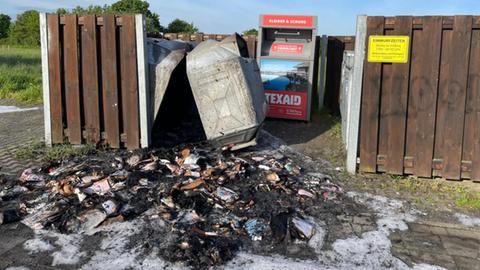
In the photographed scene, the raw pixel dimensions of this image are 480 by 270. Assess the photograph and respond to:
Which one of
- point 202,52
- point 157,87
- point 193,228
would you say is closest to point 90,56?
point 157,87

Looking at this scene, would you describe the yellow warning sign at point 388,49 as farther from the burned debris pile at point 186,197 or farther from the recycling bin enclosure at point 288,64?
the recycling bin enclosure at point 288,64

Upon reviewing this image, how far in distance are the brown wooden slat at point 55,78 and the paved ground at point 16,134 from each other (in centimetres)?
71

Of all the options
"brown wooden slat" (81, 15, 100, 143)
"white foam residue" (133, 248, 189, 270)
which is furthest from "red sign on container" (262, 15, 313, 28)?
"white foam residue" (133, 248, 189, 270)

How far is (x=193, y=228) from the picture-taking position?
4.04 m

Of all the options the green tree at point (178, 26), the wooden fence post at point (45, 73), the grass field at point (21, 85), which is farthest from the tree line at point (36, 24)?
the wooden fence post at point (45, 73)

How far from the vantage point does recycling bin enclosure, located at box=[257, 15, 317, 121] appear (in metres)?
8.86

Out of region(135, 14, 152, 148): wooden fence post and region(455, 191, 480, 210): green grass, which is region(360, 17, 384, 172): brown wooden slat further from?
region(135, 14, 152, 148): wooden fence post

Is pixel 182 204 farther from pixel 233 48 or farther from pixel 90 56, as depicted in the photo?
pixel 90 56

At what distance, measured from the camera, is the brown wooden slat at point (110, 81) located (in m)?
6.36

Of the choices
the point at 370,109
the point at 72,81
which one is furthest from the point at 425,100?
the point at 72,81

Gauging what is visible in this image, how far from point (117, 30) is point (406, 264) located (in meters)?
4.87

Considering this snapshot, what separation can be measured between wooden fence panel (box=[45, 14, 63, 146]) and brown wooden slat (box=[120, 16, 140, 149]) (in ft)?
3.31

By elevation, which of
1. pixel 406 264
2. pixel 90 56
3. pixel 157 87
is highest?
pixel 90 56

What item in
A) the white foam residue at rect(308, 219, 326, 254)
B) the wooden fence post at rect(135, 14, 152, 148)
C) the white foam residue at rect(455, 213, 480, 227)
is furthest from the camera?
the wooden fence post at rect(135, 14, 152, 148)
